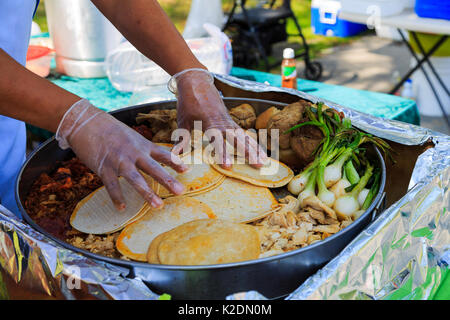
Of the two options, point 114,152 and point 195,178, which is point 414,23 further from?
point 114,152

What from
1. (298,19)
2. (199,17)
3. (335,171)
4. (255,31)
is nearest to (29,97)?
(335,171)

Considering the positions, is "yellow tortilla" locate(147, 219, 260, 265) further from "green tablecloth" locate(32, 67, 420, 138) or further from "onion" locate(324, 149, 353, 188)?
"green tablecloth" locate(32, 67, 420, 138)

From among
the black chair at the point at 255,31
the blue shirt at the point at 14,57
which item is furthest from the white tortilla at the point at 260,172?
the black chair at the point at 255,31

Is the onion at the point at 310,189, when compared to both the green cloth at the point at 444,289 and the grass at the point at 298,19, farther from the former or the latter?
the grass at the point at 298,19

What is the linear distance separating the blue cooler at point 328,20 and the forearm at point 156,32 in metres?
4.36

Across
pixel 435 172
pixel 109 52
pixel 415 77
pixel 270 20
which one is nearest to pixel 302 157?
pixel 435 172

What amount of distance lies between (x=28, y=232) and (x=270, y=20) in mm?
4578

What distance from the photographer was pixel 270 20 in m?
5.05

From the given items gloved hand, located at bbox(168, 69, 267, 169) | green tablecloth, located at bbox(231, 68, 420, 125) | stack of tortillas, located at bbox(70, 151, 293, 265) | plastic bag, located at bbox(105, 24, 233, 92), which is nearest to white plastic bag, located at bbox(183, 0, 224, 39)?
plastic bag, located at bbox(105, 24, 233, 92)

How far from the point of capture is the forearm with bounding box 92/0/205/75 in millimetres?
1480

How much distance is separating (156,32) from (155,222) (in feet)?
2.31

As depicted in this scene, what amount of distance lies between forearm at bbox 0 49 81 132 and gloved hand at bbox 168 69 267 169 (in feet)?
1.32

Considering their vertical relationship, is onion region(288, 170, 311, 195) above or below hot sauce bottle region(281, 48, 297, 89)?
below

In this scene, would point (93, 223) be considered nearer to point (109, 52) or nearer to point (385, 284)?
point (385, 284)
